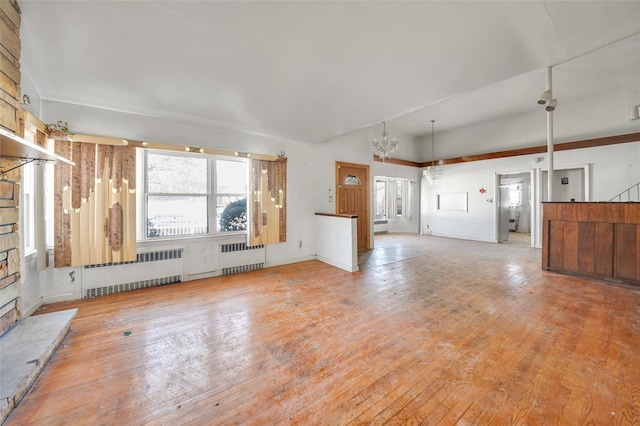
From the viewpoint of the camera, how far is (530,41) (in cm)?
218

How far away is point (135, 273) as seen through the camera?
3570mm

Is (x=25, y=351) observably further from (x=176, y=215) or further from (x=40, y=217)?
(x=176, y=215)

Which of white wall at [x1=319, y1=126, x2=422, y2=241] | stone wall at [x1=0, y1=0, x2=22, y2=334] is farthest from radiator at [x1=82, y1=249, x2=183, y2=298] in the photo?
white wall at [x1=319, y1=126, x2=422, y2=241]

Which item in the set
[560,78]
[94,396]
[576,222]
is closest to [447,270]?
[576,222]

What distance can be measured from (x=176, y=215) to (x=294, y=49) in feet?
10.3

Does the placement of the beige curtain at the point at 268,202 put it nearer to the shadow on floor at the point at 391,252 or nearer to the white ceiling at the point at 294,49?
the white ceiling at the point at 294,49

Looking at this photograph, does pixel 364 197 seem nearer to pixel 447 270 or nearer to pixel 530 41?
pixel 447 270

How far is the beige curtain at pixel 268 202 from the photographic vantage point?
4.47 metres

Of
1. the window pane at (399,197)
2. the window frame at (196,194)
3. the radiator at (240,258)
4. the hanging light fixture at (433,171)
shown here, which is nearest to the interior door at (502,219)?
the hanging light fixture at (433,171)

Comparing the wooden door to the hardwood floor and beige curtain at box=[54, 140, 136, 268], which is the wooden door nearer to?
the hardwood floor

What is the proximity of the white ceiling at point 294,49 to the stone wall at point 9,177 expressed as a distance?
0.15 meters

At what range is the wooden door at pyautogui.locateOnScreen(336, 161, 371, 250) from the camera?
6.05m

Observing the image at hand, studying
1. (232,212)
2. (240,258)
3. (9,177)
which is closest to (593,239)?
(240,258)

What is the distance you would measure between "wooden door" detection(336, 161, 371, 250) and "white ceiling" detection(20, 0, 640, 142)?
101 inches
